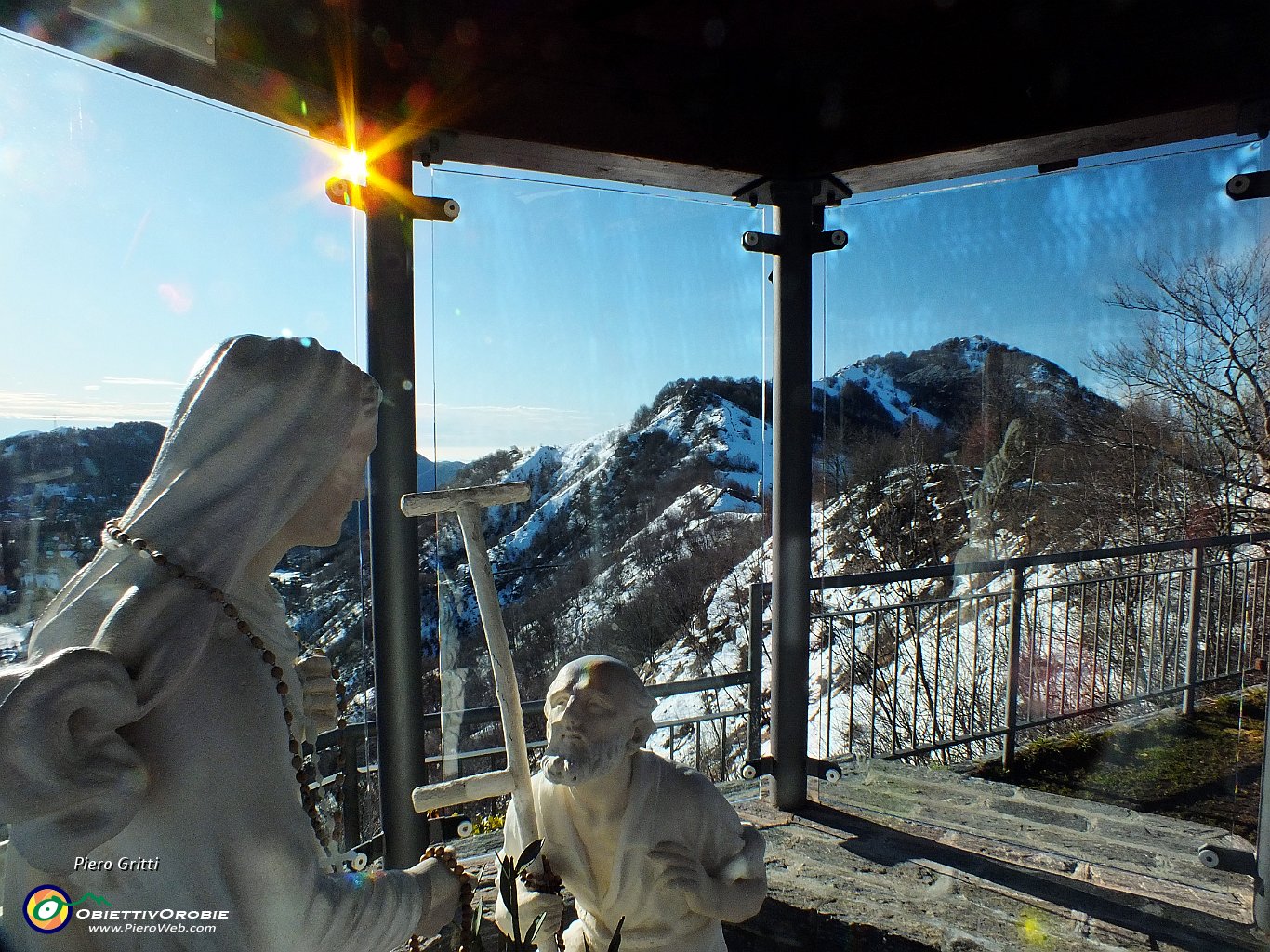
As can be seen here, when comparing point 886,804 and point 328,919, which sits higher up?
point 328,919

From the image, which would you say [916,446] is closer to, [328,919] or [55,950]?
[328,919]

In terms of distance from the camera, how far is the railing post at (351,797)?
2.58 m

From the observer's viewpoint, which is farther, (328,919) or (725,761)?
(725,761)

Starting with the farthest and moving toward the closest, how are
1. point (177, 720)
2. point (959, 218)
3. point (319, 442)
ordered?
point (959, 218)
point (319, 442)
point (177, 720)

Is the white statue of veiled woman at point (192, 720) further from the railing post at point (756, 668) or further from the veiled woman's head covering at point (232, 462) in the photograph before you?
the railing post at point (756, 668)

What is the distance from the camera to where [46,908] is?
0.94 meters

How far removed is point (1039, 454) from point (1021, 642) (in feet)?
3.41

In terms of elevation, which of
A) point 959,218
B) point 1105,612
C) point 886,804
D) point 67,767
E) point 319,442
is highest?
point 959,218

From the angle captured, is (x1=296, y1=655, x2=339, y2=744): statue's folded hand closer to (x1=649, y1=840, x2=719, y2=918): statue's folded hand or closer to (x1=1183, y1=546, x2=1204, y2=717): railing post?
(x1=649, y1=840, x2=719, y2=918): statue's folded hand

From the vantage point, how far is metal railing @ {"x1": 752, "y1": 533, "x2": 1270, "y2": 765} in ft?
9.98

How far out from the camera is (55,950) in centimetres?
95

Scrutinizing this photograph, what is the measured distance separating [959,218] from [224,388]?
3319 millimetres

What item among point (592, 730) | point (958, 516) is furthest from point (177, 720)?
point (958, 516)

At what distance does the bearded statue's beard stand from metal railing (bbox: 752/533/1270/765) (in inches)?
96.8
